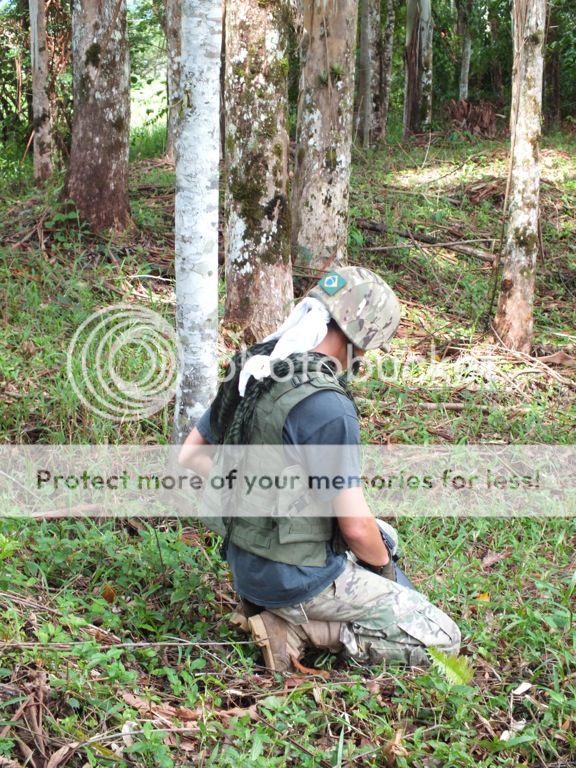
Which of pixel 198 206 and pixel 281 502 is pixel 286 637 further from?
pixel 198 206

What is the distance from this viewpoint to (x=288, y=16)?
18.7 ft

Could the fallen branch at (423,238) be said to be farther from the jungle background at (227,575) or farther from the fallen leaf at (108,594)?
the fallen leaf at (108,594)

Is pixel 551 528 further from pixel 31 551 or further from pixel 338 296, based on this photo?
pixel 31 551

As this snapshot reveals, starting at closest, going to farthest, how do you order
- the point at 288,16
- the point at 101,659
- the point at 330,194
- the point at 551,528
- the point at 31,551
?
the point at 101,659, the point at 31,551, the point at 551,528, the point at 288,16, the point at 330,194

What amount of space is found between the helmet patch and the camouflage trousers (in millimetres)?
1041

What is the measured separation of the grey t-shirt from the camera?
2.94 metres

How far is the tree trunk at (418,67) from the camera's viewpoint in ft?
54.1

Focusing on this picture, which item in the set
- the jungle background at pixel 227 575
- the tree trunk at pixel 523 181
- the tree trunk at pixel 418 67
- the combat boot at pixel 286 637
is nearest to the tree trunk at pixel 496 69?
the tree trunk at pixel 418 67

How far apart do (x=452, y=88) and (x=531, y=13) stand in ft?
55.4

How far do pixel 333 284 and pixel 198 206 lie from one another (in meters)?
1.43

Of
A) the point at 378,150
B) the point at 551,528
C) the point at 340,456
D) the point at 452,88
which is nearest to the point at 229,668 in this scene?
the point at 340,456

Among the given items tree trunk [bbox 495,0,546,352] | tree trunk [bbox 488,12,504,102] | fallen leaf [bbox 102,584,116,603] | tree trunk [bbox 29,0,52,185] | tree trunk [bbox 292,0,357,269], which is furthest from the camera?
tree trunk [bbox 488,12,504,102]

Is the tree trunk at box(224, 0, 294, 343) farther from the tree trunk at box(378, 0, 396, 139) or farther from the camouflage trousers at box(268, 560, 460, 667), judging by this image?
the tree trunk at box(378, 0, 396, 139)

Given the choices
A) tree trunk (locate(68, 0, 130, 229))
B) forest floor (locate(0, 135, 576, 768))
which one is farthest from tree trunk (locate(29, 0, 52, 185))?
forest floor (locate(0, 135, 576, 768))
